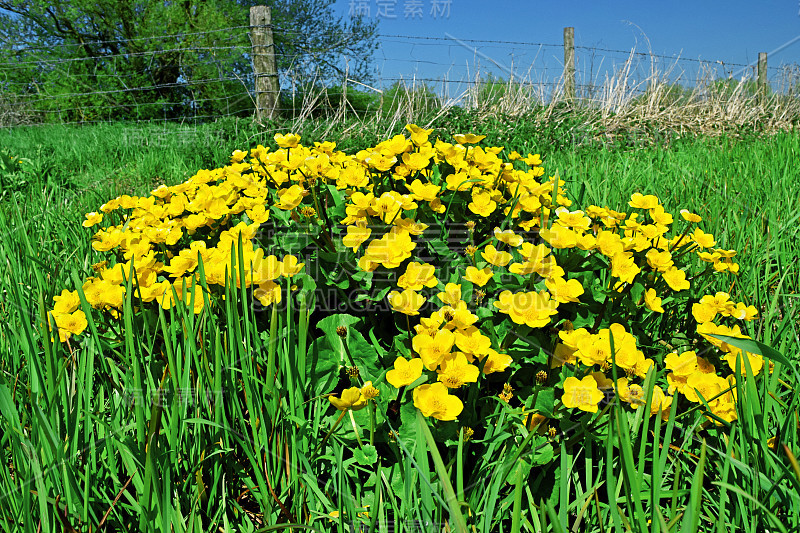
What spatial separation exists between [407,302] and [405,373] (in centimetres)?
19

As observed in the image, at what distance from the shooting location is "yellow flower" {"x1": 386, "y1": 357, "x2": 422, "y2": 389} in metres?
1.06

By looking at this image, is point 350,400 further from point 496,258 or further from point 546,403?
point 496,258

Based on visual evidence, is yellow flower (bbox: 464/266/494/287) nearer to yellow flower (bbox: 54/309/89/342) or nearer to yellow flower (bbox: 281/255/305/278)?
yellow flower (bbox: 281/255/305/278)

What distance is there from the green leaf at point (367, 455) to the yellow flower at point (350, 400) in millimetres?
92

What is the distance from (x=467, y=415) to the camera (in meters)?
1.18

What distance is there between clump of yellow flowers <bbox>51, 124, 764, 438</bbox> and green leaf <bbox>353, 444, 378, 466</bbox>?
4.3 inches

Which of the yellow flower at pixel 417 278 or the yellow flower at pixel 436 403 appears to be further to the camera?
the yellow flower at pixel 417 278

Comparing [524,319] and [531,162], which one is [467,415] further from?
[531,162]

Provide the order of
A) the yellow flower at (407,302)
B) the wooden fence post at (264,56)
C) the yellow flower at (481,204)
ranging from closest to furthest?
the yellow flower at (407,302) < the yellow flower at (481,204) < the wooden fence post at (264,56)

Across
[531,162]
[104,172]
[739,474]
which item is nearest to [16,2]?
[104,172]

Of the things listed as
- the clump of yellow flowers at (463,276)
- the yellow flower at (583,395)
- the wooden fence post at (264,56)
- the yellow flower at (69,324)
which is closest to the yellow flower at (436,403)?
the clump of yellow flowers at (463,276)

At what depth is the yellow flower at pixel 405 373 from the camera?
3.47 feet

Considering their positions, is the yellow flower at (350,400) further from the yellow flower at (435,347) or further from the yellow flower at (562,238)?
the yellow flower at (562,238)

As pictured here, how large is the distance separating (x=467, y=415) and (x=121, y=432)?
2.48ft
